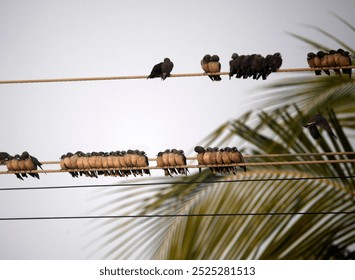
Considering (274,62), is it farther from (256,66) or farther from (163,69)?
(163,69)

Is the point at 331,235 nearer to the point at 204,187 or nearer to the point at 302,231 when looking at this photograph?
the point at 302,231

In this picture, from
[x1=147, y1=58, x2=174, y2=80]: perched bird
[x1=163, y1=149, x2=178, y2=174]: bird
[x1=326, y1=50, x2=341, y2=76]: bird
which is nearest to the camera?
[x1=326, y1=50, x2=341, y2=76]: bird

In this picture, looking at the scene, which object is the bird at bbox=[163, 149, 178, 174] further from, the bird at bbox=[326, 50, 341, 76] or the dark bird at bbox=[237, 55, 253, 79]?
the bird at bbox=[326, 50, 341, 76]

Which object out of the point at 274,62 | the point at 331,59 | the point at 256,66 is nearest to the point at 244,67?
the point at 256,66

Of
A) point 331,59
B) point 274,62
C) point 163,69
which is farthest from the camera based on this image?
point 163,69

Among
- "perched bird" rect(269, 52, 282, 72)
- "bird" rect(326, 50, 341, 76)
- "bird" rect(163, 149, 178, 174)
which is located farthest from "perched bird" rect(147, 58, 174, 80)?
"bird" rect(326, 50, 341, 76)

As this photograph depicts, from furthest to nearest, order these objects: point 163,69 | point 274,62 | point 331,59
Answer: point 163,69, point 274,62, point 331,59

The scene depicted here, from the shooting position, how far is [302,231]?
576 cm

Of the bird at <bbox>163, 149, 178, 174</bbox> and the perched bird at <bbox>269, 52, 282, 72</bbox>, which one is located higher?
the perched bird at <bbox>269, 52, 282, 72</bbox>

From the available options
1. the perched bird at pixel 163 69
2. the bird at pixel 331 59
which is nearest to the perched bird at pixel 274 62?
the bird at pixel 331 59

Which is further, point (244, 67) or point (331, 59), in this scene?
point (244, 67)

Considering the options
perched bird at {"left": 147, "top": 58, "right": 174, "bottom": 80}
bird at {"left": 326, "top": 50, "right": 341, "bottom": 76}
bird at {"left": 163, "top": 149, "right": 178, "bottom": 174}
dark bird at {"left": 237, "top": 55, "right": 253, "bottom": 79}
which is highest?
perched bird at {"left": 147, "top": 58, "right": 174, "bottom": 80}
